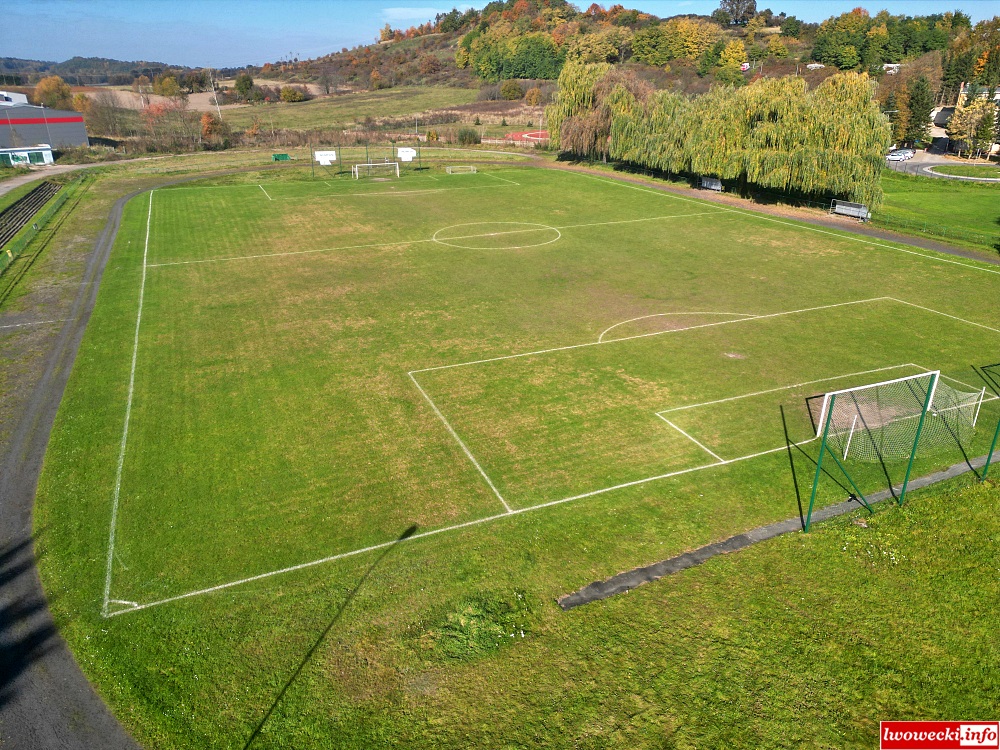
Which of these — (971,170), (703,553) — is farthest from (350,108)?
(703,553)

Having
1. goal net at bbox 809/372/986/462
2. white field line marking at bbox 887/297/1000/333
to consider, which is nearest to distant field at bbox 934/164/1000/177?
white field line marking at bbox 887/297/1000/333

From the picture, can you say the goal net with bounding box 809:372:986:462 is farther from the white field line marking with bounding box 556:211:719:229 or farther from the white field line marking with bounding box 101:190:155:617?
the white field line marking with bounding box 556:211:719:229

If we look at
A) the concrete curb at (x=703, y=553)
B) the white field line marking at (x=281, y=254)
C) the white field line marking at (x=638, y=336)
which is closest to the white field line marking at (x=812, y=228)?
the white field line marking at (x=638, y=336)

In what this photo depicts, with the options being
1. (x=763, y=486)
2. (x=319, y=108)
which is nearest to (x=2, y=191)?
(x=763, y=486)

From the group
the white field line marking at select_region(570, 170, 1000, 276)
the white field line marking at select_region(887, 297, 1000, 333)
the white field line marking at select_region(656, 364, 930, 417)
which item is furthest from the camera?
the white field line marking at select_region(570, 170, 1000, 276)

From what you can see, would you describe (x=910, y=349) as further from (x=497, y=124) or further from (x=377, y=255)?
(x=497, y=124)

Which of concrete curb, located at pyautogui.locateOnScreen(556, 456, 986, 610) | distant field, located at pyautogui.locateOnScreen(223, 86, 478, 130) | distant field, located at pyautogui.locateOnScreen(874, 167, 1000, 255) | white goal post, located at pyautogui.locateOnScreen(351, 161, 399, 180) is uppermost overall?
distant field, located at pyautogui.locateOnScreen(223, 86, 478, 130)

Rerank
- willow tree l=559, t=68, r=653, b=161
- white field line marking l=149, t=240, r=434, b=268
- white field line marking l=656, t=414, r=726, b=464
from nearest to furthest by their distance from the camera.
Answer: white field line marking l=656, t=414, r=726, b=464, white field line marking l=149, t=240, r=434, b=268, willow tree l=559, t=68, r=653, b=161

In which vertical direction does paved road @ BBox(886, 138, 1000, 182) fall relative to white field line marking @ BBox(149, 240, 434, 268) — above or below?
above
